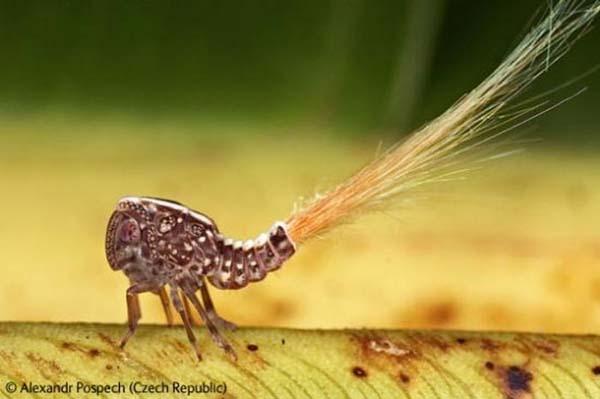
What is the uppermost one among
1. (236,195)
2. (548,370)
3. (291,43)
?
(291,43)

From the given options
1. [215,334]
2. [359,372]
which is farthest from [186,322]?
[359,372]

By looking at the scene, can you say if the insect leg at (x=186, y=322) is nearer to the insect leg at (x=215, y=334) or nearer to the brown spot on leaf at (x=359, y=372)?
the insect leg at (x=215, y=334)

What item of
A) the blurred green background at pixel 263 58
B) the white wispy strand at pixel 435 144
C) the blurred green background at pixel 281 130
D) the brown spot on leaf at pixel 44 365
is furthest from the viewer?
the blurred green background at pixel 263 58

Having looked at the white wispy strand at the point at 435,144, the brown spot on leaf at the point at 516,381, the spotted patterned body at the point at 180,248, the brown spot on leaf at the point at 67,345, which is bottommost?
the brown spot on leaf at the point at 67,345

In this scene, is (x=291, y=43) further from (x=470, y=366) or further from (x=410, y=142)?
(x=470, y=366)

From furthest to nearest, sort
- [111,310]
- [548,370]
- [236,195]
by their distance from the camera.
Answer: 1. [236,195]
2. [111,310]
3. [548,370]

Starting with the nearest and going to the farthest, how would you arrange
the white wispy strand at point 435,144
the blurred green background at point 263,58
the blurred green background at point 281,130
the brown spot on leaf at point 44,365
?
1. the brown spot on leaf at point 44,365
2. the white wispy strand at point 435,144
3. the blurred green background at point 281,130
4. the blurred green background at point 263,58

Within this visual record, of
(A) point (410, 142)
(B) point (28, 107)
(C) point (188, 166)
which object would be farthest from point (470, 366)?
(B) point (28, 107)

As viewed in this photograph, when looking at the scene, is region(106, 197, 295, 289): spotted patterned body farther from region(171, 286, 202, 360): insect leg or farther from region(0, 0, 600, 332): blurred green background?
region(0, 0, 600, 332): blurred green background

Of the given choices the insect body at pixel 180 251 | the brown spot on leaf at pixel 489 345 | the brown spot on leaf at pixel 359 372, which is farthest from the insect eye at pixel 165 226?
the brown spot on leaf at pixel 489 345
